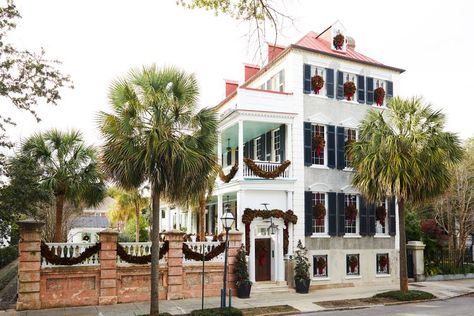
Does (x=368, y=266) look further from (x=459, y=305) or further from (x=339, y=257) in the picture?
(x=459, y=305)

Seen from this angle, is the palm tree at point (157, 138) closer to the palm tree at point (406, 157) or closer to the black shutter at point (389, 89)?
the palm tree at point (406, 157)

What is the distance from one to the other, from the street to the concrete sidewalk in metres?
1.27

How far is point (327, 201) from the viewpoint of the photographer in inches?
902

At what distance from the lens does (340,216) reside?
2298 centimetres

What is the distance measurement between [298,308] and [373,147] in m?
7.57

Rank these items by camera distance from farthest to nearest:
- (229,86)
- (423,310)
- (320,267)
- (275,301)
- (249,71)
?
(229,86) < (249,71) < (320,267) < (275,301) < (423,310)

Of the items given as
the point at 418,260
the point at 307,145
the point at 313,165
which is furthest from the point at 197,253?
the point at 418,260

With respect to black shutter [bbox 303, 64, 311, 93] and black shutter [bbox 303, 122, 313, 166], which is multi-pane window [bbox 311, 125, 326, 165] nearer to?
black shutter [bbox 303, 122, 313, 166]

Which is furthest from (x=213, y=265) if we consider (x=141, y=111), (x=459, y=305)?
(x=459, y=305)

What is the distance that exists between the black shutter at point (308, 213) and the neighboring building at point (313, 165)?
1.9 inches

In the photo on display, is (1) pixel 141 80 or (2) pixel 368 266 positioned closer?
(1) pixel 141 80

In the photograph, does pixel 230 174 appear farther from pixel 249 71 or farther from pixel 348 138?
pixel 249 71

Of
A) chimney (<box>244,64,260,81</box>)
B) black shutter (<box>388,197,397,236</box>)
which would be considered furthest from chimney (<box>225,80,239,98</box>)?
black shutter (<box>388,197,397,236</box>)

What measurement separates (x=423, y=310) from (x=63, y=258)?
12973 mm
